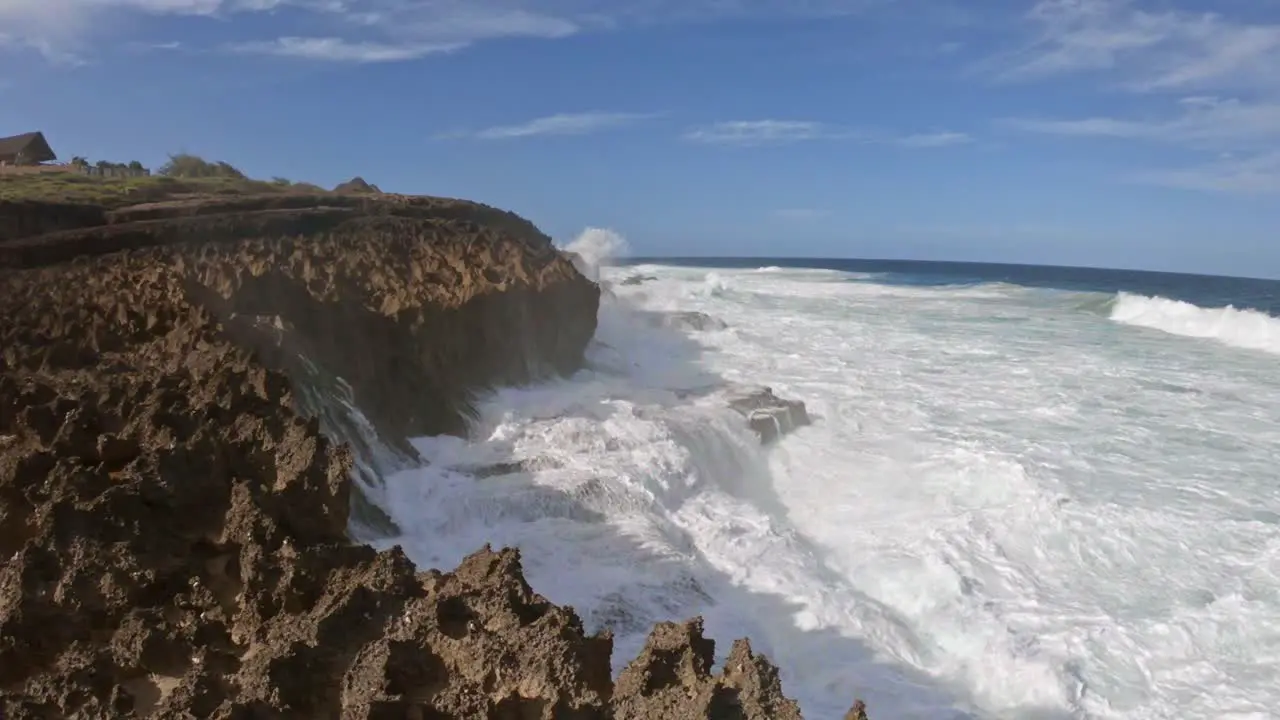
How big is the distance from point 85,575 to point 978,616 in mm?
6442

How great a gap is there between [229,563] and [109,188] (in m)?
17.0

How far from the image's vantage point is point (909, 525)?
977 cm

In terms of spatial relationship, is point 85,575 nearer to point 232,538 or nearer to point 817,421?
point 232,538

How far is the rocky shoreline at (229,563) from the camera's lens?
12.8ft

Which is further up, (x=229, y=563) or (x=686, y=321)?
(x=686, y=321)

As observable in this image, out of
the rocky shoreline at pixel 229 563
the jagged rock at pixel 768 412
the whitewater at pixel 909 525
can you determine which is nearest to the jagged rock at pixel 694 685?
the rocky shoreline at pixel 229 563

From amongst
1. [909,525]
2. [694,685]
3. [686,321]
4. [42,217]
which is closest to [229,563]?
[694,685]

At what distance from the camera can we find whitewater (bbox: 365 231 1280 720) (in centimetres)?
687

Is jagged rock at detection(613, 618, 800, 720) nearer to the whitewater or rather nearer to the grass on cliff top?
the whitewater

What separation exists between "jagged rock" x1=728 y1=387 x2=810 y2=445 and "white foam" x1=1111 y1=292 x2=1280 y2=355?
1809cm

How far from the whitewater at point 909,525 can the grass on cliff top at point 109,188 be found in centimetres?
944

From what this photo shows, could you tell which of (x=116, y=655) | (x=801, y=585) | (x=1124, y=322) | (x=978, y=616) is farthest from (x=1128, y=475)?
(x=1124, y=322)

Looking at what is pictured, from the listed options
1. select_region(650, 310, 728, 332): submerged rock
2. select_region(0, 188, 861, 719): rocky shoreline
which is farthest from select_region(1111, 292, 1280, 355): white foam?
select_region(0, 188, 861, 719): rocky shoreline

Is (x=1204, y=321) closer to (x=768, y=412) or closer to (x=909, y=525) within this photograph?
(x=768, y=412)
